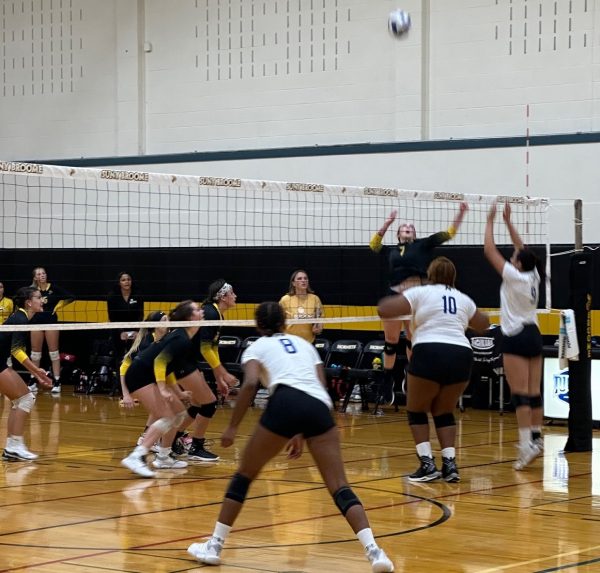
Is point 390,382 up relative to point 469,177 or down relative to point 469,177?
down

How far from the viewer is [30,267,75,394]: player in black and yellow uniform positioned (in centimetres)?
1833

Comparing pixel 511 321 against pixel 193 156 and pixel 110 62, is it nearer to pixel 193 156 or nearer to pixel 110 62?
pixel 193 156

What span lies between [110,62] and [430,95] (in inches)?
237

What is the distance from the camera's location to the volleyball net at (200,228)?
17219 mm

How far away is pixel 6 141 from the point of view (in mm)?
21812

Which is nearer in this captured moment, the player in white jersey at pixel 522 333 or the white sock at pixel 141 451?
the white sock at pixel 141 451

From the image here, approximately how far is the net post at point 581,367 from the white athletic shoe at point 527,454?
1.19 m

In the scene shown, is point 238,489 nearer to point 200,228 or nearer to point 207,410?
point 207,410

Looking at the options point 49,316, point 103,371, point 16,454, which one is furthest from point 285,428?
point 103,371

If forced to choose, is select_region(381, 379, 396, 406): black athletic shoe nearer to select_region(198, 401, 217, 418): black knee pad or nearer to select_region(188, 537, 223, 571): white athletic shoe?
select_region(198, 401, 217, 418): black knee pad

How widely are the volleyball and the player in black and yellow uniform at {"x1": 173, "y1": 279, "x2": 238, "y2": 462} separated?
552 centimetres

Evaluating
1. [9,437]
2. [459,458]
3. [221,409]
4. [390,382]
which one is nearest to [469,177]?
[390,382]

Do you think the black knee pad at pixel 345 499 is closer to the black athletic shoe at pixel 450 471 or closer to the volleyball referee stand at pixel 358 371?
the black athletic shoe at pixel 450 471

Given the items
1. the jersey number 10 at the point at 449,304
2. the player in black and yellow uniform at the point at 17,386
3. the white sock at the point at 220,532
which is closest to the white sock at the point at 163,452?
the player in black and yellow uniform at the point at 17,386
